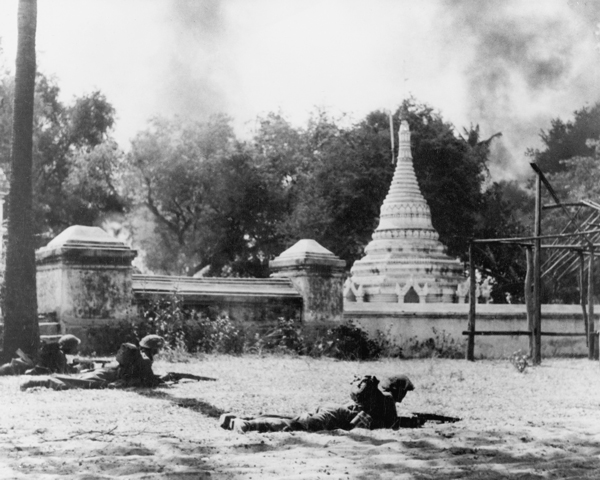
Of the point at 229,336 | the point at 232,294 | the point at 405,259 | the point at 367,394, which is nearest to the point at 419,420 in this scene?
the point at 367,394

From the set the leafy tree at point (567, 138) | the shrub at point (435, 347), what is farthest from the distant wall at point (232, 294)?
the leafy tree at point (567, 138)

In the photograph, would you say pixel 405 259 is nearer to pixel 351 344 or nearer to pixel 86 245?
pixel 351 344

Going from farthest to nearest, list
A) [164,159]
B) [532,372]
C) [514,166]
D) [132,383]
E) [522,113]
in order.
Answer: [514,166] → [164,159] → [522,113] → [532,372] → [132,383]

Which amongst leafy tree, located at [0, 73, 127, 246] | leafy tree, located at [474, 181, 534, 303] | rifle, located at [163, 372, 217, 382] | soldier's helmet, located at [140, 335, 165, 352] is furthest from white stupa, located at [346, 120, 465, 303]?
soldier's helmet, located at [140, 335, 165, 352]

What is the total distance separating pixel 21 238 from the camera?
10688 mm

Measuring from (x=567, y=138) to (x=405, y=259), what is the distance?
12.6 meters

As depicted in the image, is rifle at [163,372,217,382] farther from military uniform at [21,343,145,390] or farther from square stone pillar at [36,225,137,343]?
square stone pillar at [36,225,137,343]

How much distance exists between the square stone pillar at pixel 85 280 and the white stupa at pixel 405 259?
15892 mm

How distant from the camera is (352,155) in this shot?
35062mm

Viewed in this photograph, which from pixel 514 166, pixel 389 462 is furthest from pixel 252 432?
pixel 514 166

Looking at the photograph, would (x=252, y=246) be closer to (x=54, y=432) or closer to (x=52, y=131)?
(x=52, y=131)

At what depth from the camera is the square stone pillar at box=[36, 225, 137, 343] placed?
12625 mm

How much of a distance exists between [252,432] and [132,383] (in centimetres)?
288

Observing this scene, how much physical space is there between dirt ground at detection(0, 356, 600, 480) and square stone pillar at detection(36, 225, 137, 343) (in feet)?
10.3
